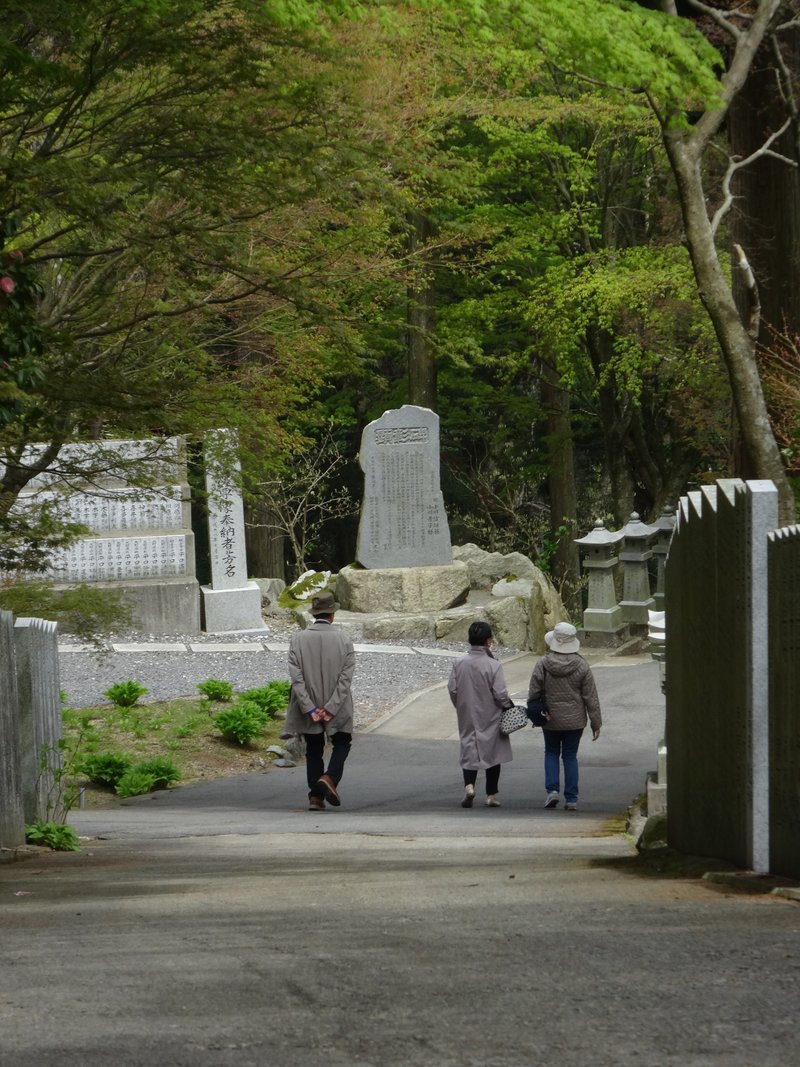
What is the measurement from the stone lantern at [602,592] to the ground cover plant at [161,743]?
7.21 m

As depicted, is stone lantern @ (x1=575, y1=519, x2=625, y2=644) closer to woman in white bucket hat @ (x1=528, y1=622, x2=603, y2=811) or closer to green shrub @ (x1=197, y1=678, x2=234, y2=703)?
green shrub @ (x1=197, y1=678, x2=234, y2=703)

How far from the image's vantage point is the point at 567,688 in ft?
38.8

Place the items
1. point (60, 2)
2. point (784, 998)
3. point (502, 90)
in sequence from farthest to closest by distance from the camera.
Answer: point (502, 90) → point (60, 2) → point (784, 998)

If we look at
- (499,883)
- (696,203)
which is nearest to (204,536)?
(696,203)

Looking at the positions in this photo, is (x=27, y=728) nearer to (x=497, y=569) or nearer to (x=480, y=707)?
(x=480, y=707)

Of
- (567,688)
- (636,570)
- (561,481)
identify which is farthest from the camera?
(561,481)

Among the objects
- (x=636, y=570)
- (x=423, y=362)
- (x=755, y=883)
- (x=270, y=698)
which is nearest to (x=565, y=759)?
Result: (x=270, y=698)

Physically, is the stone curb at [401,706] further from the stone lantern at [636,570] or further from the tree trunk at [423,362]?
the tree trunk at [423,362]

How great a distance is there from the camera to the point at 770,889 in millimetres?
5363

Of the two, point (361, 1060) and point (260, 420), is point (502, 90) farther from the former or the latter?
point (361, 1060)

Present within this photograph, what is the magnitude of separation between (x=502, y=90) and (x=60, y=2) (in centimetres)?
1850

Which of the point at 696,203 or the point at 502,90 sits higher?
the point at 502,90

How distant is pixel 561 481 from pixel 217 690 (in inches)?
659

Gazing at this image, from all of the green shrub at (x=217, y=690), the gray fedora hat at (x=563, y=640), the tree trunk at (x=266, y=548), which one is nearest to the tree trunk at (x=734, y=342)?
the gray fedora hat at (x=563, y=640)
